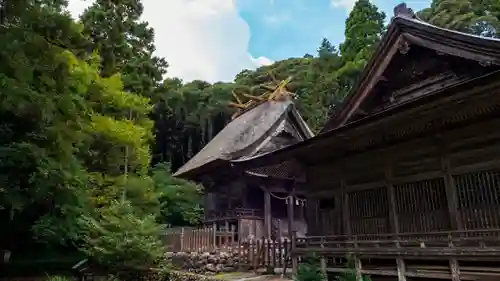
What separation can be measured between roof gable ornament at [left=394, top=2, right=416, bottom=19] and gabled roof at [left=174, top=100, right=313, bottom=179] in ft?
32.5

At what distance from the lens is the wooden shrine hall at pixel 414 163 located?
8.26m

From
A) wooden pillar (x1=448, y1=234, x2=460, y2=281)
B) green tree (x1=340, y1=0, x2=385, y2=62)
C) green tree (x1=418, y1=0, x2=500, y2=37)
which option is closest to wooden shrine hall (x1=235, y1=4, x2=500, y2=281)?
wooden pillar (x1=448, y1=234, x2=460, y2=281)

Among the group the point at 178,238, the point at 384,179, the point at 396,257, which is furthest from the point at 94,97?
the point at 396,257

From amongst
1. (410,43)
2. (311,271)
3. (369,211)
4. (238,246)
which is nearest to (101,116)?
(238,246)

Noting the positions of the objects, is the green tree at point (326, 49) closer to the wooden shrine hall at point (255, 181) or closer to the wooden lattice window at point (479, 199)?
the wooden shrine hall at point (255, 181)

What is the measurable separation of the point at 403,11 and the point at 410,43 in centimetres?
99

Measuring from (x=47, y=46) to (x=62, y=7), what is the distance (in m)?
2.31

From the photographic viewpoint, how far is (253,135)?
20.9m

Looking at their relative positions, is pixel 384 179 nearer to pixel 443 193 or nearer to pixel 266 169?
pixel 443 193

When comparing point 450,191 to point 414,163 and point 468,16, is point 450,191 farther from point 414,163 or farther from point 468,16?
point 468,16

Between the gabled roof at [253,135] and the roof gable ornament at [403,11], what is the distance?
990 cm

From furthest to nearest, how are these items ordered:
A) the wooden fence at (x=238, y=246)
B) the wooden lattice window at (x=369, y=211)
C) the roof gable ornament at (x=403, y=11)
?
the wooden fence at (x=238, y=246) < the wooden lattice window at (x=369, y=211) < the roof gable ornament at (x=403, y=11)

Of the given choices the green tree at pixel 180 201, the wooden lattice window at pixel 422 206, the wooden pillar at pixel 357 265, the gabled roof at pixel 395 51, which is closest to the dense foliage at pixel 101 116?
Result: the green tree at pixel 180 201

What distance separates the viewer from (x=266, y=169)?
18.7 m
